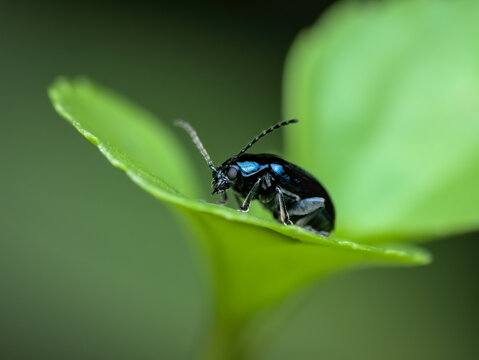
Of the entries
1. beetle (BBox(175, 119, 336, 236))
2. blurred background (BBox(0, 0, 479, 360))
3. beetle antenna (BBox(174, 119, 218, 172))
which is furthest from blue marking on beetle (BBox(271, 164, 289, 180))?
blurred background (BBox(0, 0, 479, 360))

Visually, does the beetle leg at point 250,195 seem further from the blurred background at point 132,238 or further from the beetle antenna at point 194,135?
the blurred background at point 132,238

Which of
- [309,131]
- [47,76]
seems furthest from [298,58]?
[47,76]

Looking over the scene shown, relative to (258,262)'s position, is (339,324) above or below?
below

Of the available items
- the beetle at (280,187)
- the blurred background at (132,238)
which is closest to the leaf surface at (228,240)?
the beetle at (280,187)

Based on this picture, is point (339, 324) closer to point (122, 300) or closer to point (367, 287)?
point (367, 287)

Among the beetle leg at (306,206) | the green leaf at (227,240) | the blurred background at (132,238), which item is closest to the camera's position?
the green leaf at (227,240)

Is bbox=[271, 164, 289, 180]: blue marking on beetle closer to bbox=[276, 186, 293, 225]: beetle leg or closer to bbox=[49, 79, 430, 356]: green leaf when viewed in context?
bbox=[276, 186, 293, 225]: beetle leg
